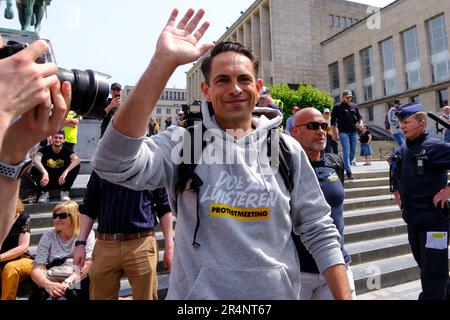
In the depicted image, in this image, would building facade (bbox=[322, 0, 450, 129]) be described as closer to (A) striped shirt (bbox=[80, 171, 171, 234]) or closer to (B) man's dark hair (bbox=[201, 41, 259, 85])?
(A) striped shirt (bbox=[80, 171, 171, 234])

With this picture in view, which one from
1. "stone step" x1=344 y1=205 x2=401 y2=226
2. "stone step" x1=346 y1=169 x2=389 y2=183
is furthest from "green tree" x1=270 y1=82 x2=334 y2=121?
"stone step" x1=344 y1=205 x2=401 y2=226

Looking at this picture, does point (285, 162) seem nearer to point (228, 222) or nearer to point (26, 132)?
point (228, 222)

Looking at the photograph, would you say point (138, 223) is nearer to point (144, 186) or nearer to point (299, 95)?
point (144, 186)

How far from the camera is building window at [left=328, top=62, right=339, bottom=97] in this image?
46531 mm

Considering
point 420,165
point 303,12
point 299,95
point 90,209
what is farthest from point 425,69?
point 90,209

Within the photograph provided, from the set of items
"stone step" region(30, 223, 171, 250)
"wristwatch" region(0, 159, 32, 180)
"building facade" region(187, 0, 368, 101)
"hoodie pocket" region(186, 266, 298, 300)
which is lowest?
"stone step" region(30, 223, 171, 250)

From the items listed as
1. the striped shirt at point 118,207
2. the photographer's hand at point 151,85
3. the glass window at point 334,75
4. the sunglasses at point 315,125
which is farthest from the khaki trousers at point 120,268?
the glass window at point 334,75

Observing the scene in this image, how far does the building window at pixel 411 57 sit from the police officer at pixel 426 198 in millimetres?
37062

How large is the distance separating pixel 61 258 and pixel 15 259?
649mm

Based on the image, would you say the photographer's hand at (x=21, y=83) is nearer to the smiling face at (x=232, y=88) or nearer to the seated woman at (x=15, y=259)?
the smiling face at (x=232, y=88)

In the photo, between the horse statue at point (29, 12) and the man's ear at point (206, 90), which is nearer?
the man's ear at point (206, 90)

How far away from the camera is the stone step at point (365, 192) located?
7.74 meters

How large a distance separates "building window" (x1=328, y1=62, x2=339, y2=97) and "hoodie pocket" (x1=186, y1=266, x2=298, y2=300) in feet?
159
